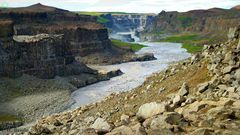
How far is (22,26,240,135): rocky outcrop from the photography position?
23.4m

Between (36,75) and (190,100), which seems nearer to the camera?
(190,100)

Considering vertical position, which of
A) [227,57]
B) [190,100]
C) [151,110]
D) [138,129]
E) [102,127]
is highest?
[227,57]

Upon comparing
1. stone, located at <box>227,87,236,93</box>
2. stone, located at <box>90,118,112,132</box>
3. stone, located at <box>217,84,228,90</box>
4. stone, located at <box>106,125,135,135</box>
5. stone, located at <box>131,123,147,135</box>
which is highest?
stone, located at <box>227,87,236,93</box>

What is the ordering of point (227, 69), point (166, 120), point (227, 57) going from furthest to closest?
1. point (227, 57)
2. point (227, 69)
3. point (166, 120)

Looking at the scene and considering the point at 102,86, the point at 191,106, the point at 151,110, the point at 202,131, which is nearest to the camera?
the point at 202,131

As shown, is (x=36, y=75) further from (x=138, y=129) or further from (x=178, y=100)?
(x=138, y=129)

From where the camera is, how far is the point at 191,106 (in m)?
26.5

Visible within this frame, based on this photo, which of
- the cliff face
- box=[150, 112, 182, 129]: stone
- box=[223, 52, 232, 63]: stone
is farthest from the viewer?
the cliff face

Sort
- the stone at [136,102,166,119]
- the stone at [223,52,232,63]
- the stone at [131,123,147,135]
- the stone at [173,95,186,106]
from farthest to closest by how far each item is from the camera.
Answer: the stone at [223,52,232,63], the stone at [173,95,186,106], the stone at [136,102,166,119], the stone at [131,123,147,135]

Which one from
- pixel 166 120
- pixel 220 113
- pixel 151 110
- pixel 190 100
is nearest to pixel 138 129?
pixel 166 120

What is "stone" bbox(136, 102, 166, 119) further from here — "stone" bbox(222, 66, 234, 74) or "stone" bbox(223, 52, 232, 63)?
"stone" bbox(223, 52, 232, 63)

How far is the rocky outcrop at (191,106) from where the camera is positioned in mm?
23359

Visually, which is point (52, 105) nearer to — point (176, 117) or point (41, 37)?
point (41, 37)

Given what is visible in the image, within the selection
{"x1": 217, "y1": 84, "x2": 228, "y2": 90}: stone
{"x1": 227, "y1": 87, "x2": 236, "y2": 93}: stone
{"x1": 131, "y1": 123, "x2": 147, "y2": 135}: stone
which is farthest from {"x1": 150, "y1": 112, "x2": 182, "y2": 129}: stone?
{"x1": 217, "y1": 84, "x2": 228, "y2": 90}: stone
